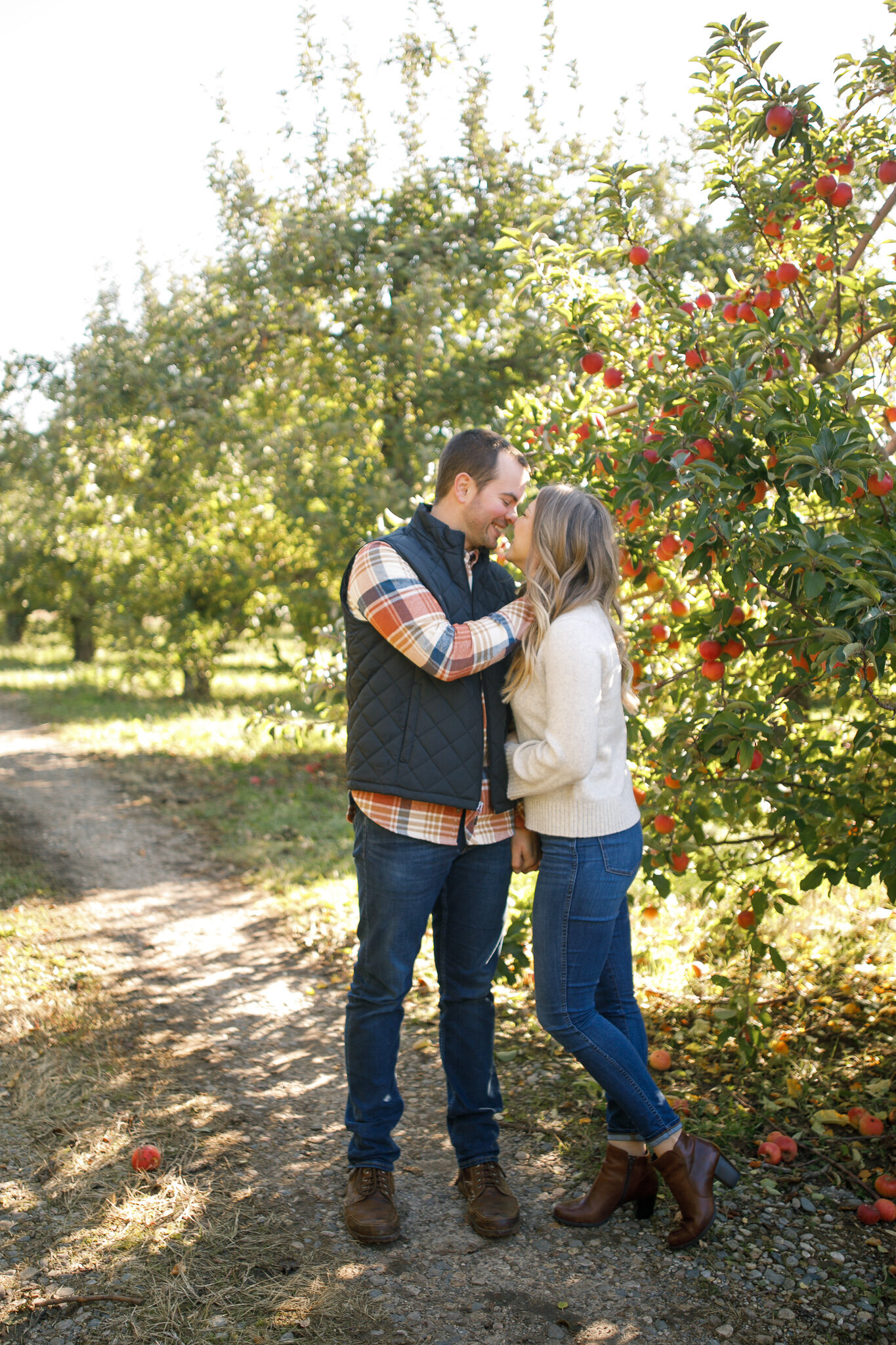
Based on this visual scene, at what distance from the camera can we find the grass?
2449mm

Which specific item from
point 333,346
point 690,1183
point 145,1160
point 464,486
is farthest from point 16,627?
point 690,1183

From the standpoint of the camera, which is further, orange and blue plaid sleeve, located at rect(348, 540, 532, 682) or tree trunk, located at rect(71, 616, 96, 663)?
tree trunk, located at rect(71, 616, 96, 663)

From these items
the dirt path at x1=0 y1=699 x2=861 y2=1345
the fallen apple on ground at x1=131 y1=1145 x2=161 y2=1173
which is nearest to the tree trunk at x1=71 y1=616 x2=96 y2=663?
the dirt path at x1=0 y1=699 x2=861 y2=1345

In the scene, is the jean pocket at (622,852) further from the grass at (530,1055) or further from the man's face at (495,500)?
the grass at (530,1055)

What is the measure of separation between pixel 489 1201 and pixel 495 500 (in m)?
1.81

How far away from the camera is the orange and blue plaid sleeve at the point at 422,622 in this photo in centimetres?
229

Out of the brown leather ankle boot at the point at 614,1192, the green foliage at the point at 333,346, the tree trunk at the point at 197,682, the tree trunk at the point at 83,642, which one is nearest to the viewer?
the brown leather ankle boot at the point at 614,1192

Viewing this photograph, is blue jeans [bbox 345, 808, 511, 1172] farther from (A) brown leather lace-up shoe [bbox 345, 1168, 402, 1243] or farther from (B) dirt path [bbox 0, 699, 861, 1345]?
(B) dirt path [bbox 0, 699, 861, 1345]

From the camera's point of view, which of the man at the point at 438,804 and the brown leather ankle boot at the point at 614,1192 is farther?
the brown leather ankle boot at the point at 614,1192

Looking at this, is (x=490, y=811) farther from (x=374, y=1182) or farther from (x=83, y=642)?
(x=83, y=642)

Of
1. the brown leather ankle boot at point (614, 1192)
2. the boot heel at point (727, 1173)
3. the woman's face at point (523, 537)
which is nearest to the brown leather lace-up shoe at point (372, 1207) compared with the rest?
the brown leather ankle boot at point (614, 1192)

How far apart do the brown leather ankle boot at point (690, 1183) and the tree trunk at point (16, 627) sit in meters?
24.8

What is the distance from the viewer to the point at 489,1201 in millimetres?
2508

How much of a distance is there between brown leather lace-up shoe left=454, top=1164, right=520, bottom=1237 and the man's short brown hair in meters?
1.82
